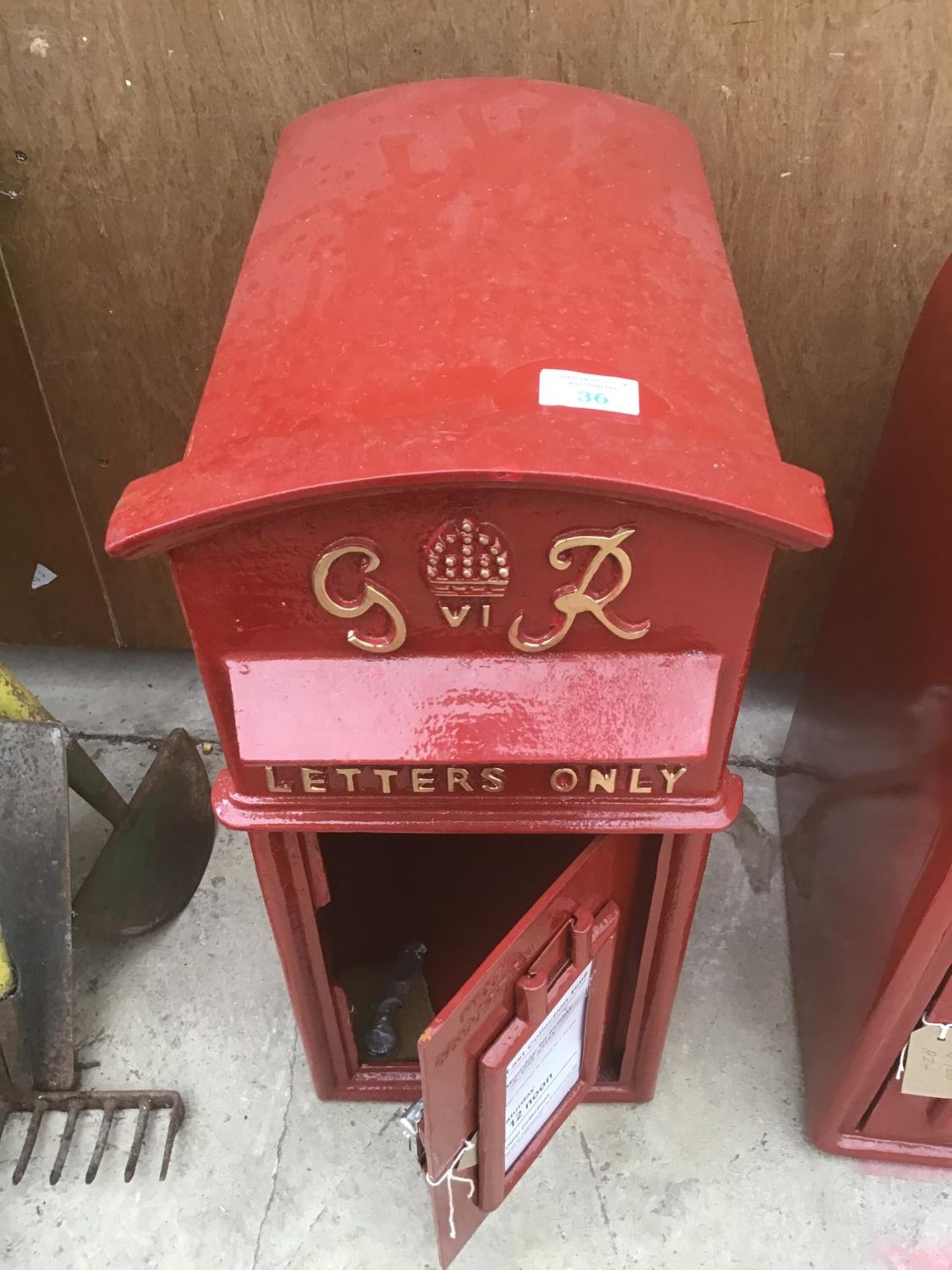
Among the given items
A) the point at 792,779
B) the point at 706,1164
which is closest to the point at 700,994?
the point at 706,1164

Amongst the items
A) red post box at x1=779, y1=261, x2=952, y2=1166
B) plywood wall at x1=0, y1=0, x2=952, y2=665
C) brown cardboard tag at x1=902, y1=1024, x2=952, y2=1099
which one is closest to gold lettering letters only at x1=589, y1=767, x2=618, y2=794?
red post box at x1=779, y1=261, x2=952, y2=1166

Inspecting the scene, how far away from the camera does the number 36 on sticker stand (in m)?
0.89

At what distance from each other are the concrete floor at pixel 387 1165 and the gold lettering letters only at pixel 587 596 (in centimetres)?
112

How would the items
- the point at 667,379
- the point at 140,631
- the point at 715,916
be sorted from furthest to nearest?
1. the point at 140,631
2. the point at 715,916
3. the point at 667,379

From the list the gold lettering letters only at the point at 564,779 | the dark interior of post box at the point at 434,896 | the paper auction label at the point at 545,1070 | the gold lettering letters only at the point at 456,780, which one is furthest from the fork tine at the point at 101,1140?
the gold lettering letters only at the point at 564,779

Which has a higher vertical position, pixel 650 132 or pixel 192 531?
pixel 650 132

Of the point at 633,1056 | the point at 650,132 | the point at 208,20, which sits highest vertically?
the point at 208,20

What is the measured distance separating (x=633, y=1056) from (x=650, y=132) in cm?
146

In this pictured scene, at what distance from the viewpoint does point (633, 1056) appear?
1.65 metres

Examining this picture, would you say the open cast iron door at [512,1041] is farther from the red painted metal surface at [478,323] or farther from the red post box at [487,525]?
the red painted metal surface at [478,323]

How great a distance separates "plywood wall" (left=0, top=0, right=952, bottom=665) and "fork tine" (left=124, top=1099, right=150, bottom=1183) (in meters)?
1.37

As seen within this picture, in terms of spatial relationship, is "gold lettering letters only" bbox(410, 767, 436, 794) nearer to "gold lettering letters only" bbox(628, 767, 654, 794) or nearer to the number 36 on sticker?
"gold lettering letters only" bbox(628, 767, 654, 794)

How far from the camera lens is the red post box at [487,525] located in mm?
870

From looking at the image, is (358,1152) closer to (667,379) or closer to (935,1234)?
(935,1234)
